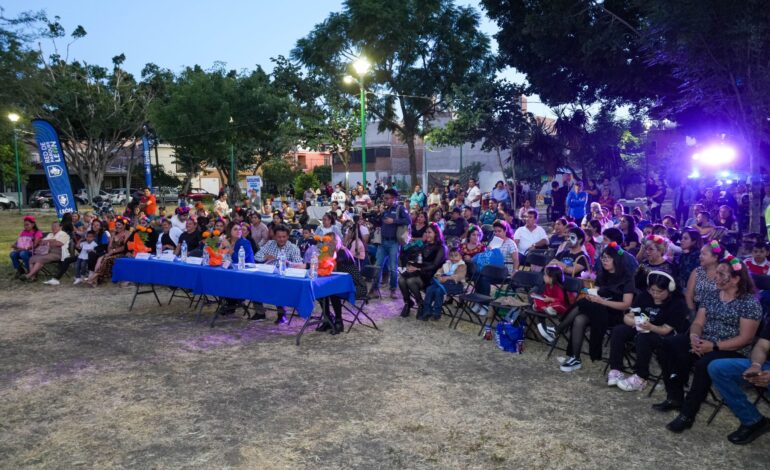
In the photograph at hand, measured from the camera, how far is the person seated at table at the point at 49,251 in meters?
11.4

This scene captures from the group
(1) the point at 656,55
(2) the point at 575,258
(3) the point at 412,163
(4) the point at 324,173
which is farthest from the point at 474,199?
(4) the point at 324,173

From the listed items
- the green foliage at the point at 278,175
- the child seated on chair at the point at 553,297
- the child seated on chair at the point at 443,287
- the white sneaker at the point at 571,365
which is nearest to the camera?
the white sneaker at the point at 571,365

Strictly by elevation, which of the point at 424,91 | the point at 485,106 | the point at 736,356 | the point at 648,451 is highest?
the point at 424,91

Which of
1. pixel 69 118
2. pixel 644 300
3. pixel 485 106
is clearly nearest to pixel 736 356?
pixel 644 300

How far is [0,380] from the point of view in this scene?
5.74 metres

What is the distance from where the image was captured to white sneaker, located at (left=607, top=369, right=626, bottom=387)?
209 inches

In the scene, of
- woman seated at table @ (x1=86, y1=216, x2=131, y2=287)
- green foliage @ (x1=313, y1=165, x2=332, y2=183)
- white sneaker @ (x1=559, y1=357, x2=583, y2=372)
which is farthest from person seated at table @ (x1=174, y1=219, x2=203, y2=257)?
green foliage @ (x1=313, y1=165, x2=332, y2=183)

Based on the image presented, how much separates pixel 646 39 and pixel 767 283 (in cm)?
744

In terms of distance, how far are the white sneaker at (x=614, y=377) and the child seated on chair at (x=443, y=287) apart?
9.03 feet

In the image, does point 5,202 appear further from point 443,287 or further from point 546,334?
point 546,334

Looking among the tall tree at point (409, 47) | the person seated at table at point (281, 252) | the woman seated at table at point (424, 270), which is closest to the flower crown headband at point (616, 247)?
the woman seated at table at point (424, 270)

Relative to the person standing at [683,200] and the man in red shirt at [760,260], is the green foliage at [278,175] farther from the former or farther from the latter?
the man in red shirt at [760,260]

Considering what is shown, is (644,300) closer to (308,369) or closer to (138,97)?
(308,369)

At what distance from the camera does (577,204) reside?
13211 millimetres
